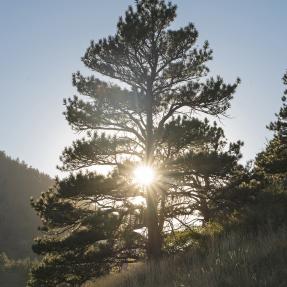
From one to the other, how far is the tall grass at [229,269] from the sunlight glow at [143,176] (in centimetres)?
408

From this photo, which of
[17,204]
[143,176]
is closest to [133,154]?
[143,176]

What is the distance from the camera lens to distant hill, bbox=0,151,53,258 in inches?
2893

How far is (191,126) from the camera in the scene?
53.8 ft

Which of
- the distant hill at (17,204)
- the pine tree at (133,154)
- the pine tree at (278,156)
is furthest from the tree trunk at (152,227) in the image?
the distant hill at (17,204)

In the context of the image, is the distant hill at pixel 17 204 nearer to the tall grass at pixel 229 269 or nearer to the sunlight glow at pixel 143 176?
the sunlight glow at pixel 143 176

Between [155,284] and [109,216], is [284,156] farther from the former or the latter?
[155,284]

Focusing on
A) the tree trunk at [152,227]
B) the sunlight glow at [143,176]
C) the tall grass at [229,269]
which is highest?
the sunlight glow at [143,176]

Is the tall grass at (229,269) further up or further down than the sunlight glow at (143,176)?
further down

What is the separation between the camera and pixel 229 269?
973cm

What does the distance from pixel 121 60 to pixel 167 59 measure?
1806mm

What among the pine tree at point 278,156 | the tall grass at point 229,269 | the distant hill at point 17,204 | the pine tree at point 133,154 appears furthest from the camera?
the distant hill at point 17,204

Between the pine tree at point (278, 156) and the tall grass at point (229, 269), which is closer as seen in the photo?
the tall grass at point (229, 269)

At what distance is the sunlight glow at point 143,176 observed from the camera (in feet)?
56.5

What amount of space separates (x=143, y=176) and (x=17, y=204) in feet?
243
